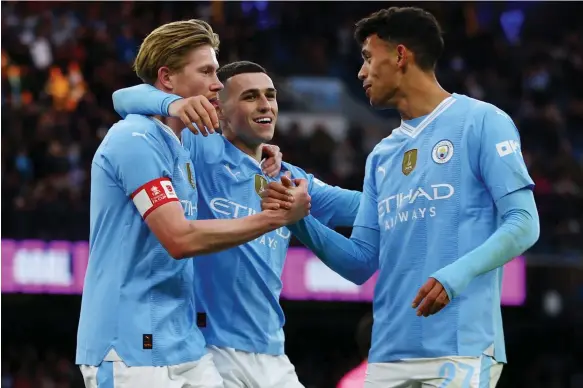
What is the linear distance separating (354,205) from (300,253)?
7.10 metres

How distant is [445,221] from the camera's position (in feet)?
13.9

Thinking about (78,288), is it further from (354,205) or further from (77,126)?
(354,205)

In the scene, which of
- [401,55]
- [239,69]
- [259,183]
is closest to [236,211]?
[259,183]

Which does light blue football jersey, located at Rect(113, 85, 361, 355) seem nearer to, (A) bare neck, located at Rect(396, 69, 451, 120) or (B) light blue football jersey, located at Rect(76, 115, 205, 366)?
(B) light blue football jersey, located at Rect(76, 115, 205, 366)

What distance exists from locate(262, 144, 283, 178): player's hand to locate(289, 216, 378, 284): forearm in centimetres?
40

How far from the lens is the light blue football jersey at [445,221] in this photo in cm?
416

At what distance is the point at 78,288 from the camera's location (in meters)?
12.8

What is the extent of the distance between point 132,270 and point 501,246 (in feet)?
4.58

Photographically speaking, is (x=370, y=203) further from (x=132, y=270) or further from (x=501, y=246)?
(x=132, y=270)

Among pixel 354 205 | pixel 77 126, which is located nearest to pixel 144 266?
pixel 354 205

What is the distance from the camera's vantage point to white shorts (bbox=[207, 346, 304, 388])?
15.8 ft

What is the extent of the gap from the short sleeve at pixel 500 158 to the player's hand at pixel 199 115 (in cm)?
102

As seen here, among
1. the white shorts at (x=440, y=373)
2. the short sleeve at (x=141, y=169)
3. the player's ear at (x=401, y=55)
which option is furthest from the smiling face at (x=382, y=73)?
the white shorts at (x=440, y=373)

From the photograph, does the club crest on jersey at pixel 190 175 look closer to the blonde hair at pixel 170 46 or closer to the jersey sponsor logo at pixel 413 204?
the blonde hair at pixel 170 46
